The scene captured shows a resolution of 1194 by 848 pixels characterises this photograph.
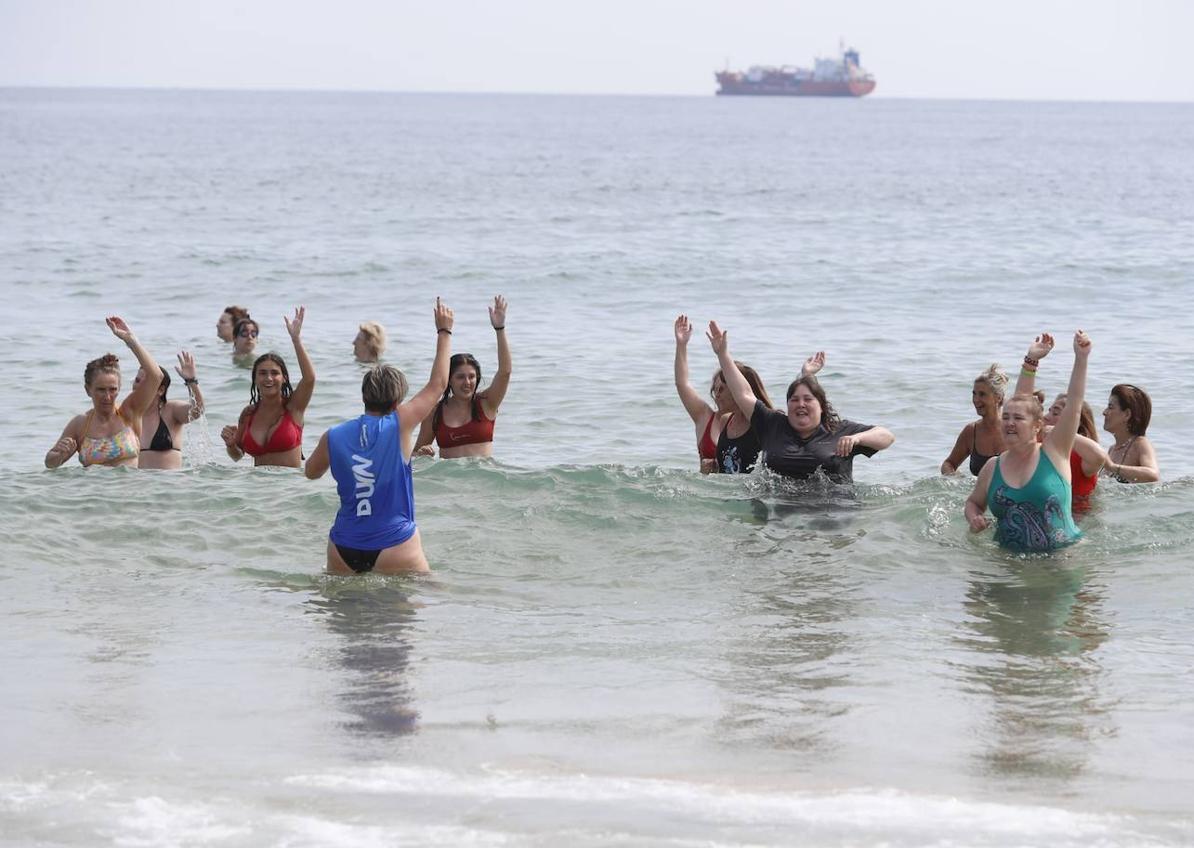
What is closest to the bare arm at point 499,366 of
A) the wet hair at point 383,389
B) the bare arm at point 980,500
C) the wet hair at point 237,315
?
the wet hair at point 383,389

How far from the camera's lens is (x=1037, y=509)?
9.30 m

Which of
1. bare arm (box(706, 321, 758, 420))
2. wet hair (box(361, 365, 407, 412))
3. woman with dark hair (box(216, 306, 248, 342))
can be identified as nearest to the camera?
wet hair (box(361, 365, 407, 412))

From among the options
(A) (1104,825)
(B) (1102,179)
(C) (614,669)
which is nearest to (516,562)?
(C) (614,669)

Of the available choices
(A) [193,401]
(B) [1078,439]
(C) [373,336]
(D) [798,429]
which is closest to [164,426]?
(A) [193,401]

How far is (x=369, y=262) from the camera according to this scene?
31.3m

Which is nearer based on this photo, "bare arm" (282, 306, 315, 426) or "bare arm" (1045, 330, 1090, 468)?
"bare arm" (1045, 330, 1090, 468)

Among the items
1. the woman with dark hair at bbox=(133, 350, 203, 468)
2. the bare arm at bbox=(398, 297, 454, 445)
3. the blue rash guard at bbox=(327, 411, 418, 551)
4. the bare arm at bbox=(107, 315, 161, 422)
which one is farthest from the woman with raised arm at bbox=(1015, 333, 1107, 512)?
the woman with dark hair at bbox=(133, 350, 203, 468)

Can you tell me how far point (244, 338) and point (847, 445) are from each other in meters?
10.6

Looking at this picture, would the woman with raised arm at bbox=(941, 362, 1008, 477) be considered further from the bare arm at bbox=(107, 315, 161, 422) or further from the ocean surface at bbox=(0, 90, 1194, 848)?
the bare arm at bbox=(107, 315, 161, 422)

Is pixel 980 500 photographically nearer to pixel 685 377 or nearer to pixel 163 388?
pixel 685 377

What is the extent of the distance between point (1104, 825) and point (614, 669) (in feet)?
8.97

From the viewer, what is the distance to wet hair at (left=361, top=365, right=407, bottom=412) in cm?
809

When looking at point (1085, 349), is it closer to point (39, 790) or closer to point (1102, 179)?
point (39, 790)

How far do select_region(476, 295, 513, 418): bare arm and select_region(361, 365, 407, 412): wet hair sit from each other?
2206 millimetres
